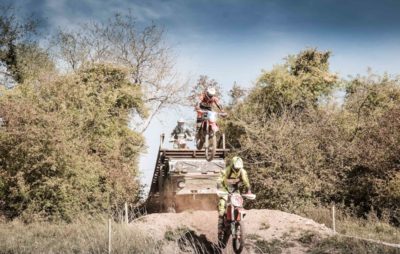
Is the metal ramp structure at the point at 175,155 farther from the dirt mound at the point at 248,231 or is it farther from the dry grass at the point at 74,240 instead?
the dry grass at the point at 74,240

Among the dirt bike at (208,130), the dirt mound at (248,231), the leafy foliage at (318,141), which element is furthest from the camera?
the leafy foliage at (318,141)

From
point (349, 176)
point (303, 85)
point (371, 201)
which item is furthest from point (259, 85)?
point (371, 201)

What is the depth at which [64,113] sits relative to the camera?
80.7 ft

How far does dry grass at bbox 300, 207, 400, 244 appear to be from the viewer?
16953 millimetres

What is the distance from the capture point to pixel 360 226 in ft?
65.2

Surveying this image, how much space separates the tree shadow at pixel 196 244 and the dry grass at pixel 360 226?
4964mm

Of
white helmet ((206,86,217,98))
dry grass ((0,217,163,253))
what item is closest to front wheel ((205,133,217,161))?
white helmet ((206,86,217,98))

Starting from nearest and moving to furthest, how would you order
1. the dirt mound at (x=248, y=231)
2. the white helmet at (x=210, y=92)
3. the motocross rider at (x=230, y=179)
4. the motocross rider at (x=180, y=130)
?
the motocross rider at (x=230, y=179)
the white helmet at (x=210, y=92)
the dirt mound at (x=248, y=231)
the motocross rider at (x=180, y=130)

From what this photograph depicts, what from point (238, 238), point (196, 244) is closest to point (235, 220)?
point (238, 238)

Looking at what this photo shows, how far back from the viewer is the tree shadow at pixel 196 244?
1577cm

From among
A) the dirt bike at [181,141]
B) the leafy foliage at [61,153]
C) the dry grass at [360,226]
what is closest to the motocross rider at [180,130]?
the dirt bike at [181,141]

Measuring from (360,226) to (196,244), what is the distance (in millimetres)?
7160

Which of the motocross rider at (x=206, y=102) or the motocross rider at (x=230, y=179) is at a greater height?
the motocross rider at (x=206, y=102)

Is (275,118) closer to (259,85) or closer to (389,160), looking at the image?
(259,85)
